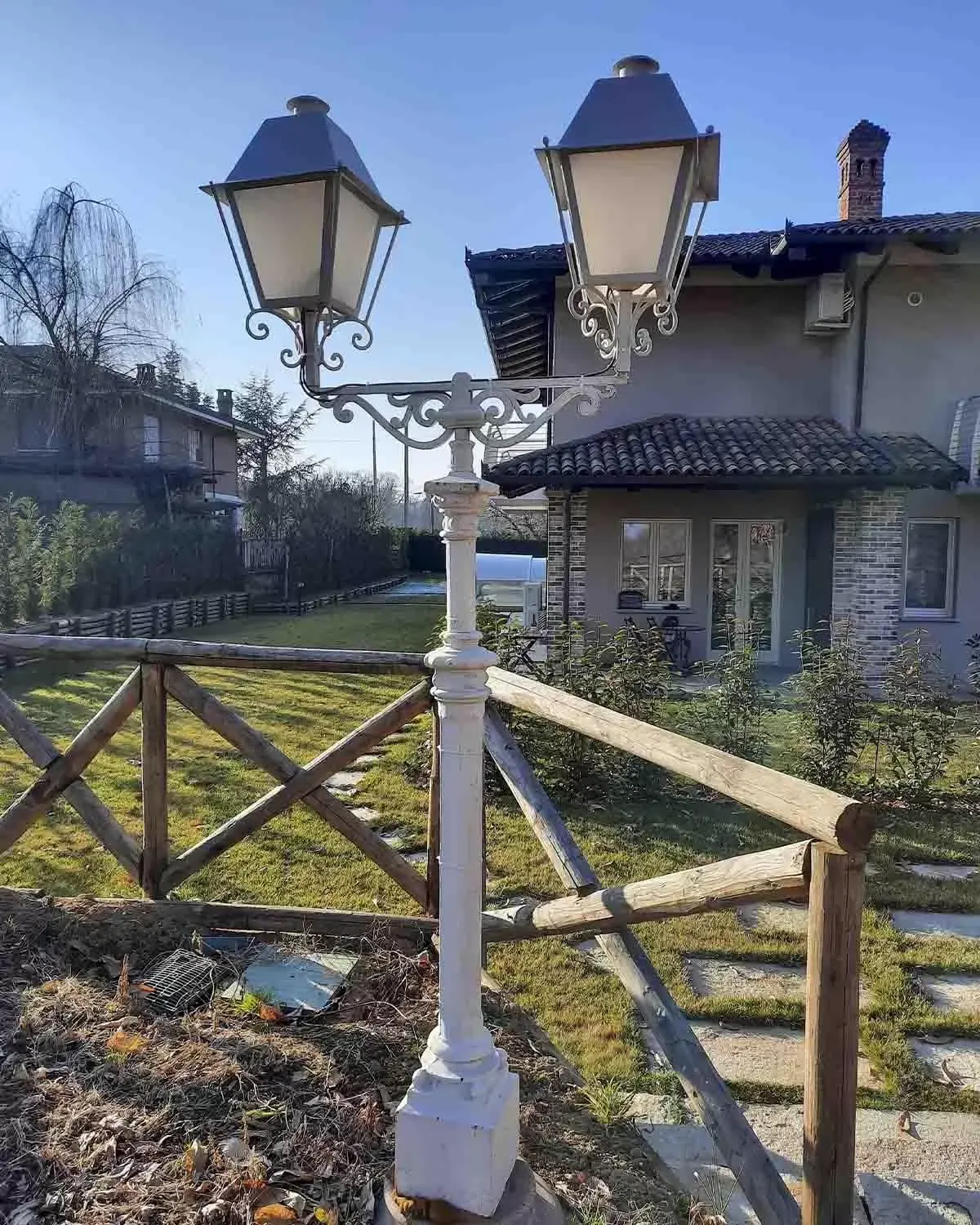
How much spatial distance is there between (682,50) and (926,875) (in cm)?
450

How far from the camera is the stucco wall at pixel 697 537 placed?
12.0 metres

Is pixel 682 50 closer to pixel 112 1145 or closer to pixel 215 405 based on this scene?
pixel 112 1145

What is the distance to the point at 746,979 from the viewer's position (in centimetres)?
363

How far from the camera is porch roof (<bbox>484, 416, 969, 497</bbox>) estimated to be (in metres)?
10.5

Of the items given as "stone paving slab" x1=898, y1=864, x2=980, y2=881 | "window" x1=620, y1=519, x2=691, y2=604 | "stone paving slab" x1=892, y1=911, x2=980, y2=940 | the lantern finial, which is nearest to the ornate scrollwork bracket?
the lantern finial

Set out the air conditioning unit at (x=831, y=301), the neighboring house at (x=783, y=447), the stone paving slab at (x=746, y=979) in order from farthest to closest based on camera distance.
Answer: the air conditioning unit at (x=831, y=301)
the neighboring house at (x=783, y=447)
the stone paving slab at (x=746, y=979)

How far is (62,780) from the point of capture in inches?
135

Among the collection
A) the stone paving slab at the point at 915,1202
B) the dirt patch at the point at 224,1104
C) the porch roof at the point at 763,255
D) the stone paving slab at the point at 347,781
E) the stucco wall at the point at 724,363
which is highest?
the porch roof at the point at 763,255

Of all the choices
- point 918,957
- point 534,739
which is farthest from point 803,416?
point 918,957

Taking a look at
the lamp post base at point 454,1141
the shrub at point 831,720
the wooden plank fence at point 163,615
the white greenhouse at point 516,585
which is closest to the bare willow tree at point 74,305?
the wooden plank fence at point 163,615

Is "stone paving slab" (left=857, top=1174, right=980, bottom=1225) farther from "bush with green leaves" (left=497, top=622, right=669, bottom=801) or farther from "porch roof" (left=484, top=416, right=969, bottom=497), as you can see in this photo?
"porch roof" (left=484, top=416, right=969, bottom=497)

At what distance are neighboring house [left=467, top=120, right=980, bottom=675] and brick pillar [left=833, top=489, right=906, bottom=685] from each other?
0.02 meters

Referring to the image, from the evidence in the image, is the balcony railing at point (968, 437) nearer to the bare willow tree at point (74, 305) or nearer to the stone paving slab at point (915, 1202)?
the stone paving slab at point (915, 1202)

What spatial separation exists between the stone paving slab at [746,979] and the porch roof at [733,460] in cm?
708
